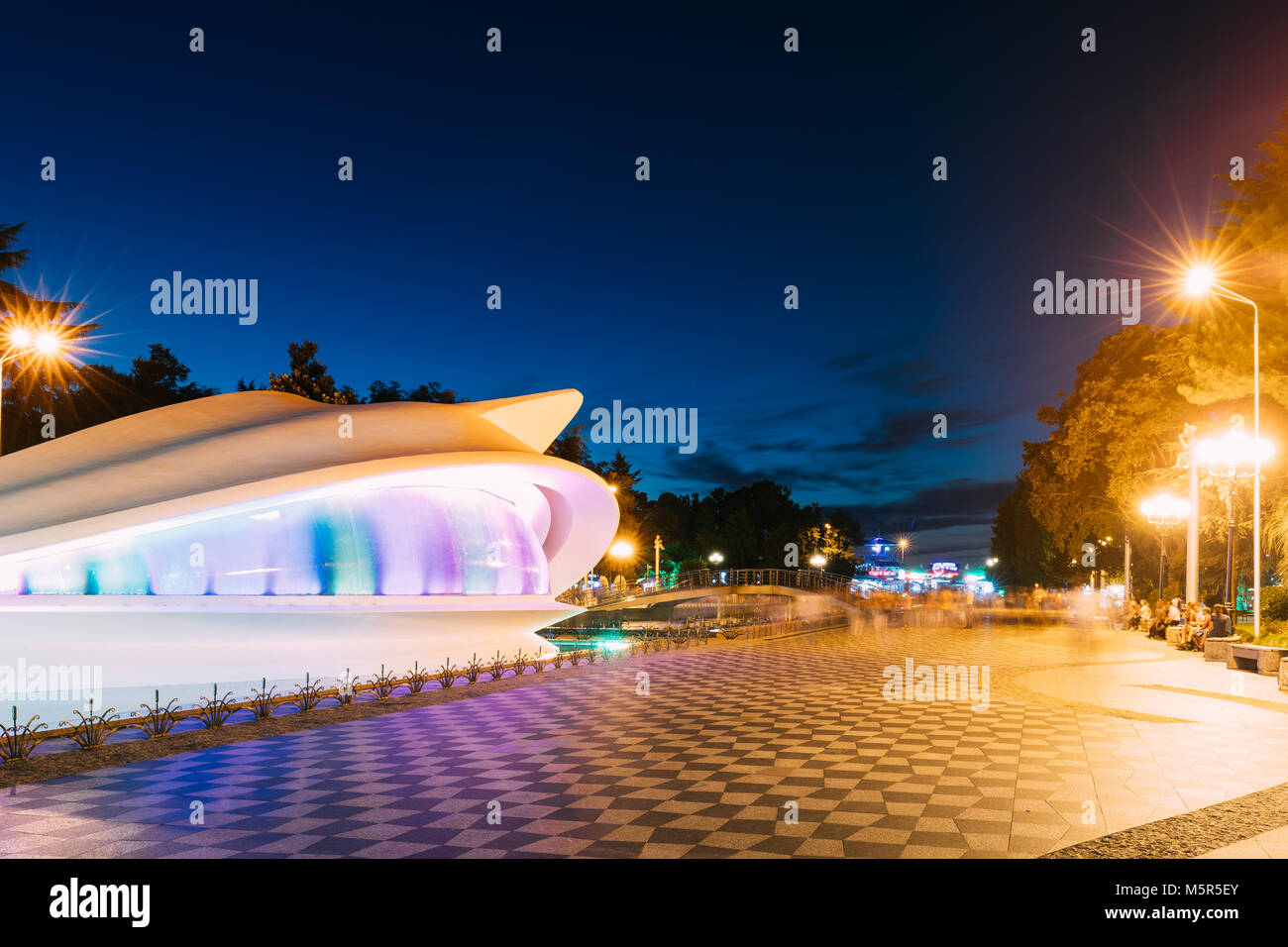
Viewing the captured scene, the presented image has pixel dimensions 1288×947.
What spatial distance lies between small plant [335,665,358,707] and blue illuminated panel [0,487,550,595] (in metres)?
1.51

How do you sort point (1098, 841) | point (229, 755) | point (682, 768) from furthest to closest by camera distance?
point (229, 755) < point (682, 768) < point (1098, 841)

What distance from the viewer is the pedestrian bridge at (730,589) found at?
1695 inches

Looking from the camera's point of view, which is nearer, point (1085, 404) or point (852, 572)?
point (1085, 404)

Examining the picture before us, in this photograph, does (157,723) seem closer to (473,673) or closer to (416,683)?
(416,683)

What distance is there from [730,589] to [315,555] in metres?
34.4

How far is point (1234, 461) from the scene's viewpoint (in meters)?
20.4

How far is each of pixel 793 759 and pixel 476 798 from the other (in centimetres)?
334

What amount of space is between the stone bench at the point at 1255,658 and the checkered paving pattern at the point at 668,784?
525cm

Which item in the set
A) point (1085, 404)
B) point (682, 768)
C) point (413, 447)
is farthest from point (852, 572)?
point (682, 768)

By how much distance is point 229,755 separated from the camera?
914cm

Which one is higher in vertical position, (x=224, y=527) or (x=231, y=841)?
(x=224, y=527)

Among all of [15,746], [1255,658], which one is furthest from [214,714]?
[1255,658]
